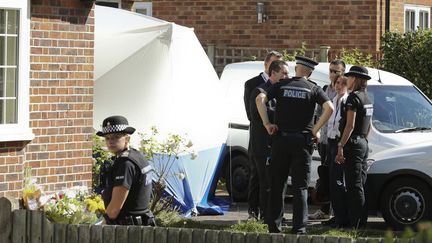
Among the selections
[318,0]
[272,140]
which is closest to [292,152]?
[272,140]

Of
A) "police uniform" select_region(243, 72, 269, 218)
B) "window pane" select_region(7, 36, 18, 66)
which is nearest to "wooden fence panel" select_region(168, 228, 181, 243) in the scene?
"window pane" select_region(7, 36, 18, 66)

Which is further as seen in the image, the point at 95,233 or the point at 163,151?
the point at 163,151

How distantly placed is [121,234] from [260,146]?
205 inches

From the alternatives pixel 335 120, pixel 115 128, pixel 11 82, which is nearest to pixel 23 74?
pixel 11 82

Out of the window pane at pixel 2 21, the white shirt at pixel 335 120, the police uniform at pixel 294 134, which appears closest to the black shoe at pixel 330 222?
the white shirt at pixel 335 120

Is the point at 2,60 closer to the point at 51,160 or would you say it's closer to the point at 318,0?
the point at 51,160

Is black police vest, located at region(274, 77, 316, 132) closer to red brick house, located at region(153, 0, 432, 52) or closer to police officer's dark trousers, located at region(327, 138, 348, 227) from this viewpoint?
police officer's dark trousers, located at region(327, 138, 348, 227)

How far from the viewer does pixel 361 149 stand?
12.3 metres

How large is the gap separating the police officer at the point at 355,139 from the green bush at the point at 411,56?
711 centimetres

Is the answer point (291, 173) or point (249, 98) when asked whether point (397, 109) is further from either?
point (291, 173)

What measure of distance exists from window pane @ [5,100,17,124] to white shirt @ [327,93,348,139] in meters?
3.56

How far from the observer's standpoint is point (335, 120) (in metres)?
12.8

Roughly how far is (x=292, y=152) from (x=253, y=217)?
2059 mm

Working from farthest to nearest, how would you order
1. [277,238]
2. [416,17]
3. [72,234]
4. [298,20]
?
[416,17] → [298,20] → [72,234] → [277,238]
